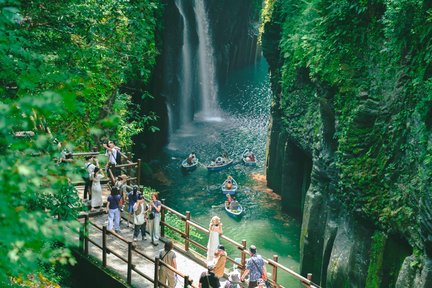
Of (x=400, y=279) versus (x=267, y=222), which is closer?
(x=400, y=279)

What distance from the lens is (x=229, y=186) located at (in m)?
30.9

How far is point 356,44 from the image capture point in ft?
60.8

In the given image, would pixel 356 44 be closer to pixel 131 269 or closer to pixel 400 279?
pixel 400 279

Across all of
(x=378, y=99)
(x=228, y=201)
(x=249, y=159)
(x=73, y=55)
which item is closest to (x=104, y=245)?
(x=73, y=55)

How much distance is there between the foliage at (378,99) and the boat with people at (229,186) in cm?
965

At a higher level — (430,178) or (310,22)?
(310,22)

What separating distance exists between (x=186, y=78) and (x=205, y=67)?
5235 millimetres

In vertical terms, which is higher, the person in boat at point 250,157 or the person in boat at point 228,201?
the person in boat at point 250,157

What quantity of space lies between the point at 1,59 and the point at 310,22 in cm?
1678

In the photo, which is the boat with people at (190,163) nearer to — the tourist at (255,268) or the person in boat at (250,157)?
the person in boat at (250,157)

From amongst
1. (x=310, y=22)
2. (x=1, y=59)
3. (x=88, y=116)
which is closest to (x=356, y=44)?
(x=310, y=22)

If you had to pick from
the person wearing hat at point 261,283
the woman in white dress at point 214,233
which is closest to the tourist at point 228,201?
the woman in white dress at point 214,233

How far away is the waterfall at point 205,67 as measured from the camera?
48938 millimetres

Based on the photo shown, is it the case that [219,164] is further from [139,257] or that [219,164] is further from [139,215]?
[139,257]
